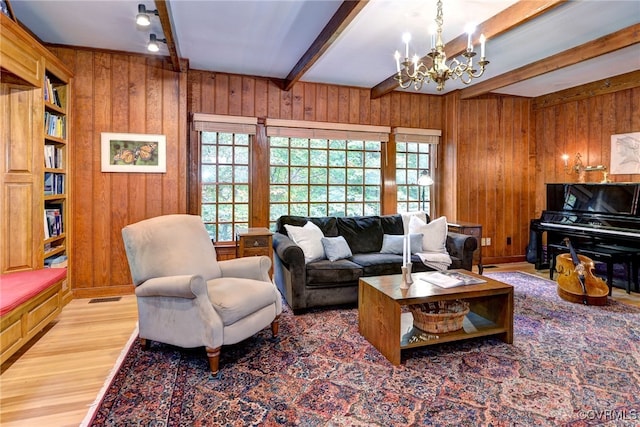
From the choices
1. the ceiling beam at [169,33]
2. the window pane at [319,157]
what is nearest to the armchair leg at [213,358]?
the ceiling beam at [169,33]

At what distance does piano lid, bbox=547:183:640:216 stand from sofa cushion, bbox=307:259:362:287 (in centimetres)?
324

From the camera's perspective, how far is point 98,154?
372cm

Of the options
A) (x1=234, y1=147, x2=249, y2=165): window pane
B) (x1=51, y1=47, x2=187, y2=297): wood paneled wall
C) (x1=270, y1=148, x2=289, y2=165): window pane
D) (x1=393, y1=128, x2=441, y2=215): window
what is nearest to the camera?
(x1=51, y1=47, x2=187, y2=297): wood paneled wall

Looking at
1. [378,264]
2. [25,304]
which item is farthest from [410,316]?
[25,304]

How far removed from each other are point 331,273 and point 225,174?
201 cm

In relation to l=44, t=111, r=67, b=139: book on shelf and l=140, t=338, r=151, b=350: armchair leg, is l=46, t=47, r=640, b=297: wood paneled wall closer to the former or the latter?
l=44, t=111, r=67, b=139: book on shelf

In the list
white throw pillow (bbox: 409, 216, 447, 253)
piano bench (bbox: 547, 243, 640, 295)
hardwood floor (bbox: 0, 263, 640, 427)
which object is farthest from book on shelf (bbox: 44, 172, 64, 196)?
piano bench (bbox: 547, 243, 640, 295)

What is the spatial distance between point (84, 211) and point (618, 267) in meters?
6.30

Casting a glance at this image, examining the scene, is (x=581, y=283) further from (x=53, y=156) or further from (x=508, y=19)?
(x=53, y=156)

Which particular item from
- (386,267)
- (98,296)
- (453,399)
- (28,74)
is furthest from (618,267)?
(28,74)

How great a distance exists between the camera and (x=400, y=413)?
5.95ft

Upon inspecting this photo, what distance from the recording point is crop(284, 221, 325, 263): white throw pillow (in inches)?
137

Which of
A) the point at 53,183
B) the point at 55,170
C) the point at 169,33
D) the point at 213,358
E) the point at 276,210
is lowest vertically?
the point at 213,358

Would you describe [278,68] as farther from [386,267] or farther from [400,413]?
[400,413]
